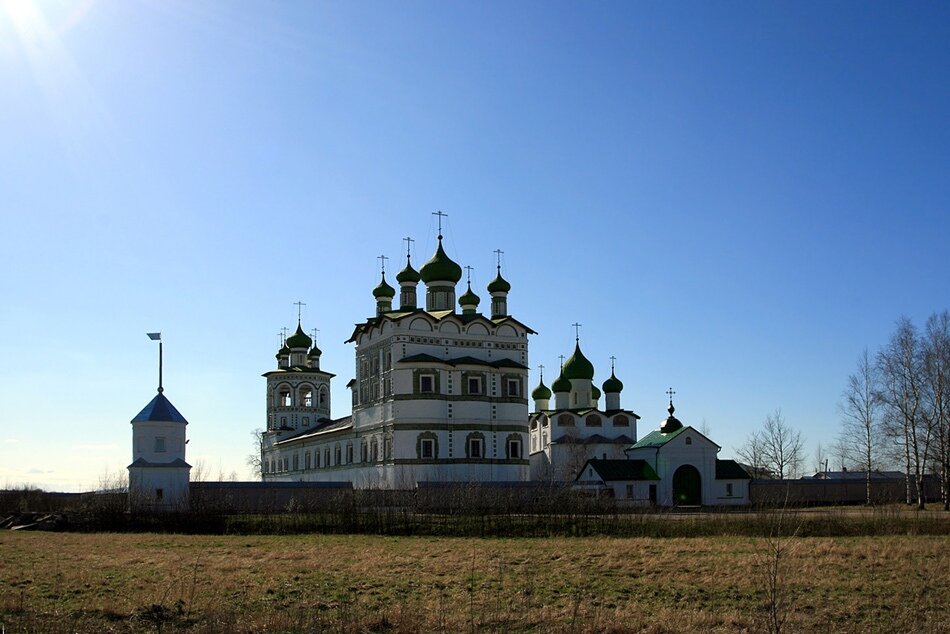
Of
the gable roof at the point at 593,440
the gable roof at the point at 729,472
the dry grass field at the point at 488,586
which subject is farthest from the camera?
the gable roof at the point at 593,440

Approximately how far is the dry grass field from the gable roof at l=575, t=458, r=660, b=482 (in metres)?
23.1

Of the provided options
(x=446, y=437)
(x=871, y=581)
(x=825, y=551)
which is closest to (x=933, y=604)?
(x=871, y=581)

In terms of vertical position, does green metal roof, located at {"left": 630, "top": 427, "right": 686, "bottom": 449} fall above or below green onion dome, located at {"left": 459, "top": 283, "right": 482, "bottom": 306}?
below

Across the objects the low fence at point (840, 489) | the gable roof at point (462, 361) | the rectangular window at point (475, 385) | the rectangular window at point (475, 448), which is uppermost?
the gable roof at point (462, 361)

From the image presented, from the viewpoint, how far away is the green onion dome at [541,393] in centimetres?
6134

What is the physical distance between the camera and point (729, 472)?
155 feet

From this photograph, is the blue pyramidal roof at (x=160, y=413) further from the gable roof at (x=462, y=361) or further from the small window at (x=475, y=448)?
the small window at (x=475, y=448)

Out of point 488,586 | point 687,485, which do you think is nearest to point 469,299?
point 687,485

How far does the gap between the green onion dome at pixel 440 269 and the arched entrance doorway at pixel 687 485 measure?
549 inches

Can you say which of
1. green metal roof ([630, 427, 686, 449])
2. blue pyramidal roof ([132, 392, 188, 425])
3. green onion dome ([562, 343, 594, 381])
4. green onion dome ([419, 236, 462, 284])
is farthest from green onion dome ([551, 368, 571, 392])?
blue pyramidal roof ([132, 392, 188, 425])

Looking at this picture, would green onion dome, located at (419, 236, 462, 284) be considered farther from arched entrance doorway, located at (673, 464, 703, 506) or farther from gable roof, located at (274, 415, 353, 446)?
arched entrance doorway, located at (673, 464, 703, 506)

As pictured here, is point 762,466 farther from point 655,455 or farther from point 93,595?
point 93,595

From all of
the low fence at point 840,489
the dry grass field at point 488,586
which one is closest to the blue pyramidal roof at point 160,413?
the dry grass field at point 488,586

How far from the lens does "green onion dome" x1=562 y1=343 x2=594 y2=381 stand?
57031 millimetres
